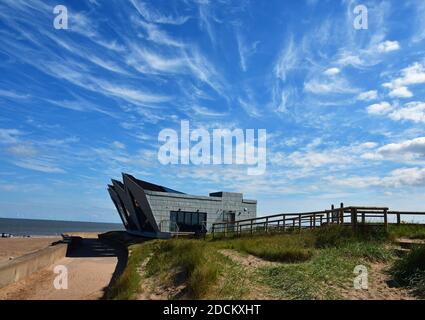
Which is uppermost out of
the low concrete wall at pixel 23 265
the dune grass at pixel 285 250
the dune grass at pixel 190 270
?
the dune grass at pixel 285 250

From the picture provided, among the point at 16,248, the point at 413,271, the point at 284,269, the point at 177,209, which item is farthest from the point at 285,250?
the point at 16,248

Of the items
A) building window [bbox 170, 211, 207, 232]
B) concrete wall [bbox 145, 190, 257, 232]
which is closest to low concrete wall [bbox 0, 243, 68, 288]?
concrete wall [bbox 145, 190, 257, 232]

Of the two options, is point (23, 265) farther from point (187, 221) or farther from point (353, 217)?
point (187, 221)

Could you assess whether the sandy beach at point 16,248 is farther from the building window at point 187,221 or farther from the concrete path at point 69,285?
the building window at point 187,221

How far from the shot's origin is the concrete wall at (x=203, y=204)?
3869cm

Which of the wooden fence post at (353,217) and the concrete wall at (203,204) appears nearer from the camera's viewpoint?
the wooden fence post at (353,217)

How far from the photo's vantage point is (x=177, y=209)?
40.1 meters

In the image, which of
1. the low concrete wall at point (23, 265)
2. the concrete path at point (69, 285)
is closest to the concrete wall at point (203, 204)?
the low concrete wall at point (23, 265)

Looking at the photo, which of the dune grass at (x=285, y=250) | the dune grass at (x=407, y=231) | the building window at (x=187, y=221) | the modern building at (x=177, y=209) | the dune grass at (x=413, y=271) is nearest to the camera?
the dune grass at (x=413, y=271)

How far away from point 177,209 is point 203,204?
3.00m
